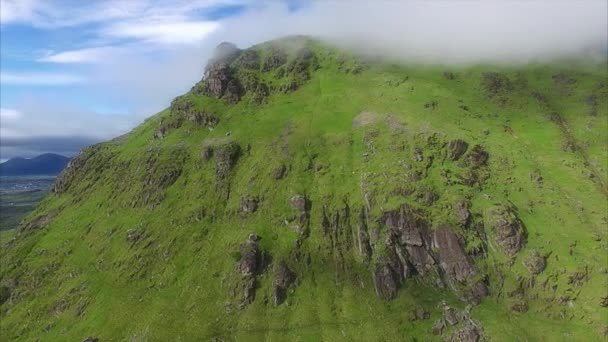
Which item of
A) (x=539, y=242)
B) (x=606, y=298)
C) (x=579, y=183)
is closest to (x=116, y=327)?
(x=539, y=242)

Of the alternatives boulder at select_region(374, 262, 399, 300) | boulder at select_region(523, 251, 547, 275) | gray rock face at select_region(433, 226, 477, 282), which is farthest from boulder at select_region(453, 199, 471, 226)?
boulder at select_region(374, 262, 399, 300)

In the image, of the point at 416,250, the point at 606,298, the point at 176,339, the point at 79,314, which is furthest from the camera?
the point at 79,314

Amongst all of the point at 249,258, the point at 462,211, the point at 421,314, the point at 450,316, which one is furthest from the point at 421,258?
the point at 249,258

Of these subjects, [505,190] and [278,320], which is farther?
[505,190]

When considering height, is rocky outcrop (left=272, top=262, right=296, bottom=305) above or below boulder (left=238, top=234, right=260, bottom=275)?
below

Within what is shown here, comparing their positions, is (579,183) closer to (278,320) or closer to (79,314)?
(278,320)

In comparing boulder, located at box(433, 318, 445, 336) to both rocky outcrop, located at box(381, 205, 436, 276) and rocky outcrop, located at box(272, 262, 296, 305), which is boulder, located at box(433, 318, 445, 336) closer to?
rocky outcrop, located at box(381, 205, 436, 276)

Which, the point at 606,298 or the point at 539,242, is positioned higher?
the point at 539,242
